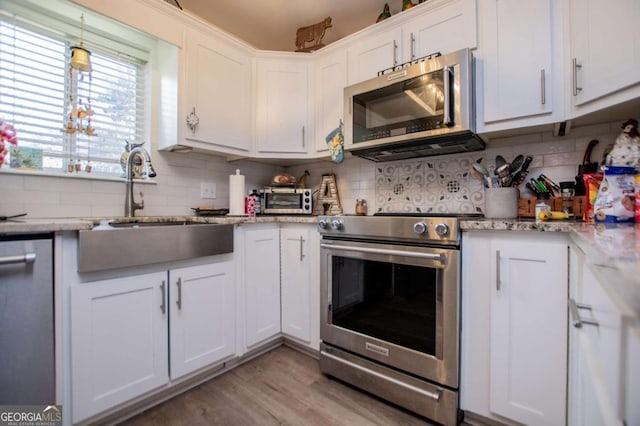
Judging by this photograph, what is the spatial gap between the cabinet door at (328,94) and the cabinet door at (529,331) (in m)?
1.42

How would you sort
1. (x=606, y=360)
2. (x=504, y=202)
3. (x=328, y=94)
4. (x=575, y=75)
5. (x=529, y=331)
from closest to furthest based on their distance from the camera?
1. (x=606, y=360)
2. (x=529, y=331)
3. (x=575, y=75)
4. (x=504, y=202)
5. (x=328, y=94)

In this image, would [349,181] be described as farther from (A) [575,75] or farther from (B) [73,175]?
(B) [73,175]

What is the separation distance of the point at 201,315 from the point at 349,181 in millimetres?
1499

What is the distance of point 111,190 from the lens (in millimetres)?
1841

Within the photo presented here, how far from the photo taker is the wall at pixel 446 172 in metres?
1.58

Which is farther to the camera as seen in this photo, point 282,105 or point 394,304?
point 282,105

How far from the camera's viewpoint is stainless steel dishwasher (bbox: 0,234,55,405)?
3.34 feet

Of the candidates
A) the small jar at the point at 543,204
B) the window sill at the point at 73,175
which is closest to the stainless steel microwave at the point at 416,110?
the small jar at the point at 543,204

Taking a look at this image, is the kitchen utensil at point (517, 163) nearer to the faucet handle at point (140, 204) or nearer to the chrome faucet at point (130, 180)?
the chrome faucet at point (130, 180)

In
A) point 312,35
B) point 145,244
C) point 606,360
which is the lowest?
point 606,360

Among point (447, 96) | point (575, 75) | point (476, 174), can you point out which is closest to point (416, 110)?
point (447, 96)

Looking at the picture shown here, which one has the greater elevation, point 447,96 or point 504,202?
point 447,96

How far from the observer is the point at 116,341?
50.1 inches

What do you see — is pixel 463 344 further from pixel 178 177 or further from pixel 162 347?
pixel 178 177
